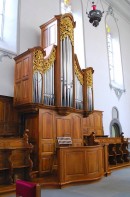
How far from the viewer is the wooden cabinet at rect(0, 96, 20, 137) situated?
677cm

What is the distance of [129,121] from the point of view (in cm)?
1305

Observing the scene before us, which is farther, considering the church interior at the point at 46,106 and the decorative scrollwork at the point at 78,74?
the decorative scrollwork at the point at 78,74

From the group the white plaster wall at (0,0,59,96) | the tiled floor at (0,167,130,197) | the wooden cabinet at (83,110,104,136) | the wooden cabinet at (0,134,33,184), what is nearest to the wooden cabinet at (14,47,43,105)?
the white plaster wall at (0,0,59,96)

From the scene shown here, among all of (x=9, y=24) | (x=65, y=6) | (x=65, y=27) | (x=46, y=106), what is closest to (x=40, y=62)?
(x=46, y=106)

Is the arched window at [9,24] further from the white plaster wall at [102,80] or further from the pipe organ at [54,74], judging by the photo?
the white plaster wall at [102,80]

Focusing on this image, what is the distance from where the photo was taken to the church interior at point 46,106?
5.95 metres

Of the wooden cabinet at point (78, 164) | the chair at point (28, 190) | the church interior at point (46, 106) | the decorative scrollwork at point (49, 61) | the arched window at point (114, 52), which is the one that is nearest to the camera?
the chair at point (28, 190)

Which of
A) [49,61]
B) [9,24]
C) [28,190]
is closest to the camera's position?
[28,190]

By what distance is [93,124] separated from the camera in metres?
9.98

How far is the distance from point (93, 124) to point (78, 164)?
405 cm

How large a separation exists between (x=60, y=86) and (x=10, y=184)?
126 inches

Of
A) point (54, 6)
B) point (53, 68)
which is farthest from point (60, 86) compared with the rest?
point (54, 6)

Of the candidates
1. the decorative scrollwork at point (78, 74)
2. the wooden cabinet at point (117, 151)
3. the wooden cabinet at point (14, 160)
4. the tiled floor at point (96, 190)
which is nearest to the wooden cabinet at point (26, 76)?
the wooden cabinet at point (14, 160)

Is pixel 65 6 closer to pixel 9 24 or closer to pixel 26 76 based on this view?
pixel 9 24
